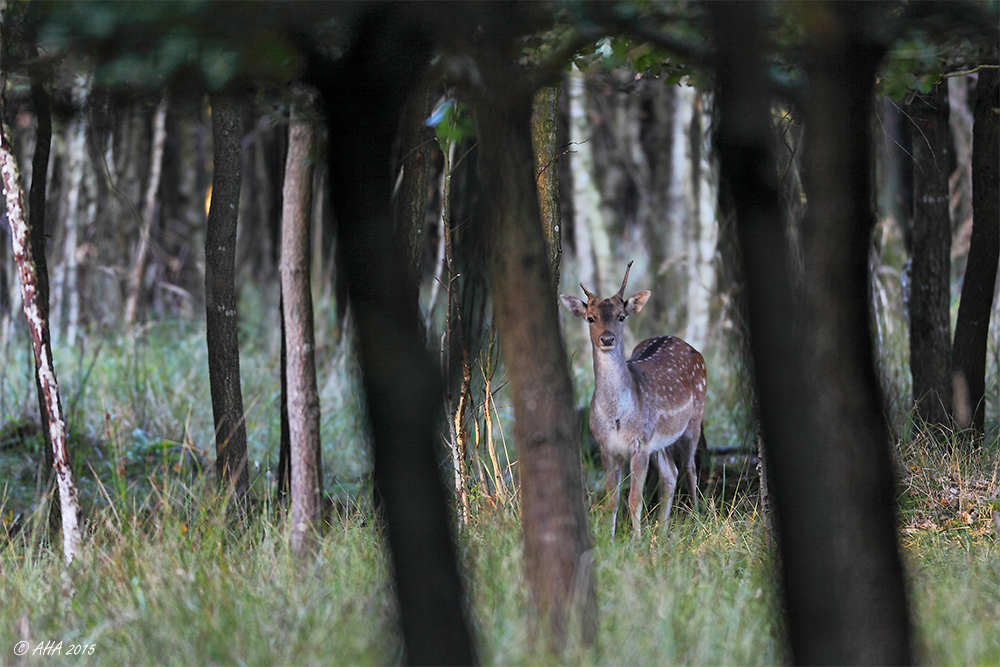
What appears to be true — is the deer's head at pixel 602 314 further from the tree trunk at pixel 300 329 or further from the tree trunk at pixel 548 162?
the tree trunk at pixel 300 329

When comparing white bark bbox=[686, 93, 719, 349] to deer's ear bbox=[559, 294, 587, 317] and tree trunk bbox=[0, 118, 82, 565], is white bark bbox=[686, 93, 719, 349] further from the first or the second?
tree trunk bbox=[0, 118, 82, 565]

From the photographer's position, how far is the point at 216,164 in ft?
17.5

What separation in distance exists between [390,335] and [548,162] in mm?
2194

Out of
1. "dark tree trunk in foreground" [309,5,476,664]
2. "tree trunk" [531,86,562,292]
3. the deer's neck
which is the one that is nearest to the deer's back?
the deer's neck

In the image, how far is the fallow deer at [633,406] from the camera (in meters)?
5.96

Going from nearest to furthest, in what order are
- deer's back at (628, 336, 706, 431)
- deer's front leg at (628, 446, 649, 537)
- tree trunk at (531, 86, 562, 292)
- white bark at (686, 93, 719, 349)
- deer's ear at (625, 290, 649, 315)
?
tree trunk at (531, 86, 562, 292) → deer's front leg at (628, 446, 649, 537) → deer's ear at (625, 290, 649, 315) → deer's back at (628, 336, 706, 431) → white bark at (686, 93, 719, 349)

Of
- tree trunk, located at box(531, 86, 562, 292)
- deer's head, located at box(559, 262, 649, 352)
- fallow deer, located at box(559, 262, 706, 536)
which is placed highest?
tree trunk, located at box(531, 86, 562, 292)

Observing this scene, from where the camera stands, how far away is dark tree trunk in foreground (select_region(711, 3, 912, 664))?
264cm

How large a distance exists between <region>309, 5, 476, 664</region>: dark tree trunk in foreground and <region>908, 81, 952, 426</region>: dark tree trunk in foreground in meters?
4.58

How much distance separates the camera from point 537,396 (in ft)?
10.2

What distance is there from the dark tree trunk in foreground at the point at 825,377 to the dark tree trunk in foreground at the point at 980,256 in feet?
13.0

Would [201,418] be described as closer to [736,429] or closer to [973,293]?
[736,429]

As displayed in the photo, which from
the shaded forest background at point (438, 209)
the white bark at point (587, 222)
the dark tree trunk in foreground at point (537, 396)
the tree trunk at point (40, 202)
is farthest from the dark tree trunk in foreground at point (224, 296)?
the white bark at point (587, 222)

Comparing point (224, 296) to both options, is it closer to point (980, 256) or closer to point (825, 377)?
point (825, 377)
